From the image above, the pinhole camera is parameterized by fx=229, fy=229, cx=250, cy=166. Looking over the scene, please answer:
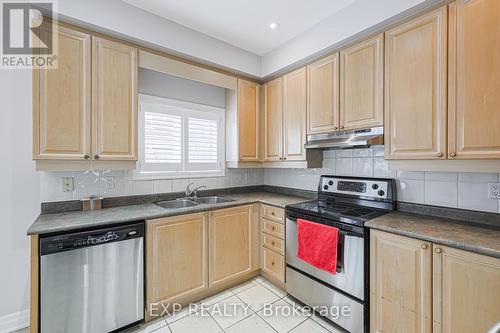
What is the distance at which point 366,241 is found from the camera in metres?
1.73

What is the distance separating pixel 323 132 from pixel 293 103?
57 cm

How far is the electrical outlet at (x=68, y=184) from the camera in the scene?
2.07 metres

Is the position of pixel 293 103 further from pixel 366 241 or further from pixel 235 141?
pixel 366 241

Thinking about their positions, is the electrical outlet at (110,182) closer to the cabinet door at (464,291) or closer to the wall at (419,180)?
the wall at (419,180)

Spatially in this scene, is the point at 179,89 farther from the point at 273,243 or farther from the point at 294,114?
the point at 273,243

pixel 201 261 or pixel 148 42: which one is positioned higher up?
pixel 148 42

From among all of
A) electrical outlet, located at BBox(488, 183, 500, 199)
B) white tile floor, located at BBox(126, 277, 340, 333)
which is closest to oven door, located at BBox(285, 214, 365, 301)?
white tile floor, located at BBox(126, 277, 340, 333)

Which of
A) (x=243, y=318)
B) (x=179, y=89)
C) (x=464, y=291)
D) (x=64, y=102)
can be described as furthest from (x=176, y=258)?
(x=464, y=291)

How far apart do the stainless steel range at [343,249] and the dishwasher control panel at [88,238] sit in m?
1.43

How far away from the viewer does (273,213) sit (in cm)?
257

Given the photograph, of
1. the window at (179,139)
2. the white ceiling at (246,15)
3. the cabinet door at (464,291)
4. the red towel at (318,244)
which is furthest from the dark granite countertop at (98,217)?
the white ceiling at (246,15)

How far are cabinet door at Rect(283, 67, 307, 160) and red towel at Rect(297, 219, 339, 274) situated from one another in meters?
0.85

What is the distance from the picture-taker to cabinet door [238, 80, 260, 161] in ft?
9.78

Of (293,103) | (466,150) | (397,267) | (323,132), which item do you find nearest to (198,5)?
(293,103)
